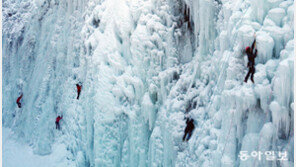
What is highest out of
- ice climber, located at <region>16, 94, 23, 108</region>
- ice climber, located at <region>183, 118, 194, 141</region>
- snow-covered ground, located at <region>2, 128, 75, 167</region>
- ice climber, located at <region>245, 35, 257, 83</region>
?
ice climber, located at <region>245, 35, 257, 83</region>

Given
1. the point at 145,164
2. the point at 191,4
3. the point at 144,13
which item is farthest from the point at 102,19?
the point at 145,164

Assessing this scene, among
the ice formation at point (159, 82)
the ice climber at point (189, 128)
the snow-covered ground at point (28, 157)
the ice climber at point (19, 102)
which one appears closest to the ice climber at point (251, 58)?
the ice formation at point (159, 82)

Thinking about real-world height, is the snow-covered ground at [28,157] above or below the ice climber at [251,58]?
below

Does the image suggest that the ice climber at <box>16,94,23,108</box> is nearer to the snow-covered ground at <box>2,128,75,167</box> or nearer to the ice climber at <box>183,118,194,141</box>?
the snow-covered ground at <box>2,128,75,167</box>

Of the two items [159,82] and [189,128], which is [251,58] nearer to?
[189,128]

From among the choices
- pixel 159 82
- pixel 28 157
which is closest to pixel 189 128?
pixel 159 82

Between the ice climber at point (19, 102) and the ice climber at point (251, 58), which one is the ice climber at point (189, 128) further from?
the ice climber at point (19, 102)

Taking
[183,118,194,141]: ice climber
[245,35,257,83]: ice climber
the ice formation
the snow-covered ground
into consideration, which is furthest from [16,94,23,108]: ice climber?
[245,35,257,83]: ice climber
